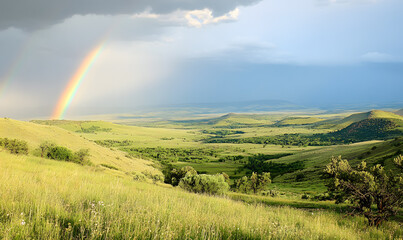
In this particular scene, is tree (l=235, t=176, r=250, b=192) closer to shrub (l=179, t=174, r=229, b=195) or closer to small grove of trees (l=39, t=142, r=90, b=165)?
shrub (l=179, t=174, r=229, b=195)

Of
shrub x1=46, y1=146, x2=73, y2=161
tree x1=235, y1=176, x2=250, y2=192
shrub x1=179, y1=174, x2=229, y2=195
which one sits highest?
shrub x1=46, y1=146, x2=73, y2=161

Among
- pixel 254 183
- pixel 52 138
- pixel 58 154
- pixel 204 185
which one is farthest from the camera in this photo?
pixel 52 138

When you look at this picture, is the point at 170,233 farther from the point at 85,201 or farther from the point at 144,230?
the point at 85,201

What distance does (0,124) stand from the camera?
64.1m

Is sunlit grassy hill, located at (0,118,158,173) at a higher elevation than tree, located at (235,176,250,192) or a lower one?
higher

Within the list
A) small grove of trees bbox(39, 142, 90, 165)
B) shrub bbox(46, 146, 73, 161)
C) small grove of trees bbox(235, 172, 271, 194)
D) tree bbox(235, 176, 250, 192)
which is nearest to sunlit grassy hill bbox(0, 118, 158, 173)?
small grove of trees bbox(39, 142, 90, 165)

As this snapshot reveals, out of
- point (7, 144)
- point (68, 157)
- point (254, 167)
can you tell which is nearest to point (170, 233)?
point (68, 157)

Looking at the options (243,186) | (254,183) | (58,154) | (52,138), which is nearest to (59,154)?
(58,154)

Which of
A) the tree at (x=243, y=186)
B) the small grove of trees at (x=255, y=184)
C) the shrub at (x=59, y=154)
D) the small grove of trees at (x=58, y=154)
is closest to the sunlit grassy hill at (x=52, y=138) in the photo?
the small grove of trees at (x=58, y=154)

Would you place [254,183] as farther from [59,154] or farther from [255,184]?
[59,154]

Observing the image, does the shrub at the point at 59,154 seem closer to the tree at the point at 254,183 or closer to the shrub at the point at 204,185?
the shrub at the point at 204,185

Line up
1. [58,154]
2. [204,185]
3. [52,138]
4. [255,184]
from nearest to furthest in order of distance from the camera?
[204,185] → [58,154] → [255,184] → [52,138]

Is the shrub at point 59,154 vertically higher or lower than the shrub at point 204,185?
higher

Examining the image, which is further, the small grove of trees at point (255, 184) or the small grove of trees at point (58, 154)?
the small grove of trees at point (255, 184)
